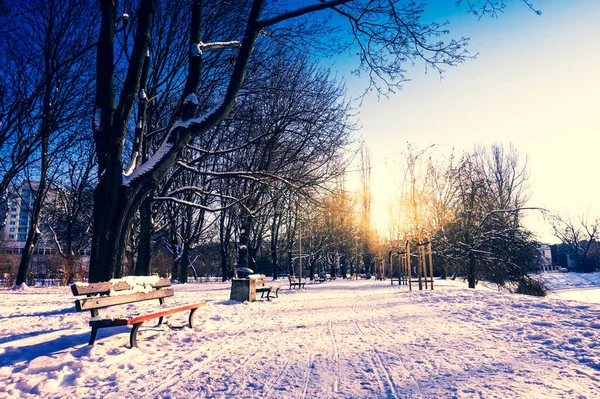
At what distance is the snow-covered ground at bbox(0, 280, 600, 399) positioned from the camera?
353 centimetres

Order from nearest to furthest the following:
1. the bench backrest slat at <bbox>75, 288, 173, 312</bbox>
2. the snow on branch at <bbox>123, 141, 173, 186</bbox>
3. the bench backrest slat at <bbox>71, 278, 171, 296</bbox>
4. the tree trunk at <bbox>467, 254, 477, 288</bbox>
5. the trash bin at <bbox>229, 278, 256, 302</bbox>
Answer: the bench backrest slat at <bbox>75, 288, 173, 312</bbox>, the bench backrest slat at <bbox>71, 278, 171, 296</bbox>, the snow on branch at <bbox>123, 141, 173, 186</bbox>, the trash bin at <bbox>229, 278, 256, 302</bbox>, the tree trunk at <bbox>467, 254, 477, 288</bbox>

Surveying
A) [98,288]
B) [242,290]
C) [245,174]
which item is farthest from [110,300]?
[242,290]

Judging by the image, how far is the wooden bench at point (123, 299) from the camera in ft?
15.6

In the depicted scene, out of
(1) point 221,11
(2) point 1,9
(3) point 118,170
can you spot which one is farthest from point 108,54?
(1) point 221,11

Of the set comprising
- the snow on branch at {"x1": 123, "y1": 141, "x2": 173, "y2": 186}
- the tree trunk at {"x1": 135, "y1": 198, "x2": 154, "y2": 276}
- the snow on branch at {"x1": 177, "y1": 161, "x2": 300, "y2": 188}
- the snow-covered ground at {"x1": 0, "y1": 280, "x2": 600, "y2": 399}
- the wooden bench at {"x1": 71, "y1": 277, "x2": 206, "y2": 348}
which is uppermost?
the snow on branch at {"x1": 177, "y1": 161, "x2": 300, "y2": 188}

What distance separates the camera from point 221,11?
1188 centimetres

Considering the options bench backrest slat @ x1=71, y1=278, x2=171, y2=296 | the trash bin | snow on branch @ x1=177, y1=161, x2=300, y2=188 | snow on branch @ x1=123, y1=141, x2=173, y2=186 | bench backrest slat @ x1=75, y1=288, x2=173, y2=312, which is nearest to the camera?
bench backrest slat @ x1=75, y1=288, x2=173, y2=312

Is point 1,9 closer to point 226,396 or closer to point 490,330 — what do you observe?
point 226,396

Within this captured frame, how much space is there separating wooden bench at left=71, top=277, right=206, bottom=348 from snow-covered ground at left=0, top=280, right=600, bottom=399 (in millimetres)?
324

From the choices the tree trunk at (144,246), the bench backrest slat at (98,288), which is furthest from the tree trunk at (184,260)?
the bench backrest slat at (98,288)

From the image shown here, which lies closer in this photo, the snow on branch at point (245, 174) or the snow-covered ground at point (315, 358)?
the snow-covered ground at point (315, 358)

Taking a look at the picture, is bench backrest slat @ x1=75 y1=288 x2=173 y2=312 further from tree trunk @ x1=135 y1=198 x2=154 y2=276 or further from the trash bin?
tree trunk @ x1=135 y1=198 x2=154 y2=276

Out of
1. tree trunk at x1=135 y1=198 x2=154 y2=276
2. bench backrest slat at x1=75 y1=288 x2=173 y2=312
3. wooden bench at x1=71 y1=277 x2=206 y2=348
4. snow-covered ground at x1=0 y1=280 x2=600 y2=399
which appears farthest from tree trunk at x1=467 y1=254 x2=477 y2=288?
bench backrest slat at x1=75 y1=288 x2=173 y2=312

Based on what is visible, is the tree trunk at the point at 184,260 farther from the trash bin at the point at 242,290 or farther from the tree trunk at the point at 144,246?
the trash bin at the point at 242,290
